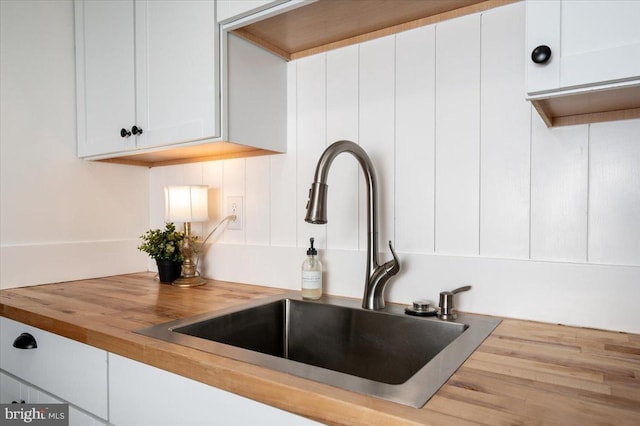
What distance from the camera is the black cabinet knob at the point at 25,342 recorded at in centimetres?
109

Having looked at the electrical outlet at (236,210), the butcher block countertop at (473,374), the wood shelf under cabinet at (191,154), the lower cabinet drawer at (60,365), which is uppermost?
the wood shelf under cabinet at (191,154)

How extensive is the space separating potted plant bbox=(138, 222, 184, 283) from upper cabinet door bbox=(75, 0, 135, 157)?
1.17ft

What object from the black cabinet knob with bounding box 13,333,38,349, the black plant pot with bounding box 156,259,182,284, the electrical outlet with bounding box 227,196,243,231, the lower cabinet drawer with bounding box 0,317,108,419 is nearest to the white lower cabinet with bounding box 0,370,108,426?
the lower cabinet drawer with bounding box 0,317,108,419

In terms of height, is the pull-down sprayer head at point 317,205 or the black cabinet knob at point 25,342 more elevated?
the pull-down sprayer head at point 317,205

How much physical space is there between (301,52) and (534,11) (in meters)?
0.82

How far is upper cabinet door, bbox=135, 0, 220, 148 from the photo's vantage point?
1201 millimetres

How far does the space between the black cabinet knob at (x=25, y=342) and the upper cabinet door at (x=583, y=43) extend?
1.32 metres

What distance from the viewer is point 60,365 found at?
1.03 metres

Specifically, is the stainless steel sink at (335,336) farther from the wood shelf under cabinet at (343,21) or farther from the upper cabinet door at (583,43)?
the wood shelf under cabinet at (343,21)

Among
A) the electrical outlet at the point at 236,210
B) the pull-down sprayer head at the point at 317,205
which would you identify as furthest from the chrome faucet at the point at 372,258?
the electrical outlet at the point at 236,210

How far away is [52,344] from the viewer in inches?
41.3

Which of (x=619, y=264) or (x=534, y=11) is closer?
(x=534, y=11)

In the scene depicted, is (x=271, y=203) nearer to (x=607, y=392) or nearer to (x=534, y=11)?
(x=534, y=11)

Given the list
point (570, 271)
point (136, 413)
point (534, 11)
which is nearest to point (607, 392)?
point (570, 271)
